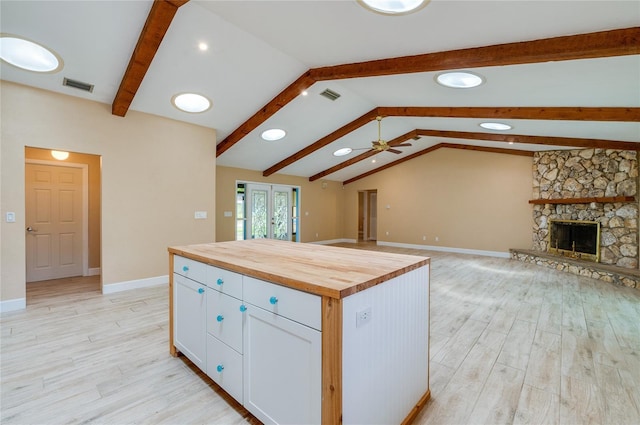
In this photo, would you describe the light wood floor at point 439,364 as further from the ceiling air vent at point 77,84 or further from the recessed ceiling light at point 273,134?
the recessed ceiling light at point 273,134

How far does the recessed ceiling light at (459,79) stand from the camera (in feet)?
10.7

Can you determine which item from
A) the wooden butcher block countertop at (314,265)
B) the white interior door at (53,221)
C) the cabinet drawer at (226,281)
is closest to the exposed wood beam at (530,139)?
the wooden butcher block countertop at (314,265)

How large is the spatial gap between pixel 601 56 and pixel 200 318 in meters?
3.68

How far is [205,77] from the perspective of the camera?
3.71 meters

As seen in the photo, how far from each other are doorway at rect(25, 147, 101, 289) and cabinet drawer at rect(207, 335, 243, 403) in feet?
16.3

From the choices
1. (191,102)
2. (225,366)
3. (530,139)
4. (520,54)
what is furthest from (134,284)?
(530,139)

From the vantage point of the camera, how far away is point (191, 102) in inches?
173

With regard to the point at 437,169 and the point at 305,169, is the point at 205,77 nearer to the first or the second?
the point at 305,169

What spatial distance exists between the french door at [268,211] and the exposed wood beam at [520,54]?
5032 millimetres

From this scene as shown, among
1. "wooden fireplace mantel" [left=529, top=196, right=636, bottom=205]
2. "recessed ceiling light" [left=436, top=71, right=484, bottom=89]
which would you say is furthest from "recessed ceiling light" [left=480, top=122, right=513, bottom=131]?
"wooden fireplace mantel" [left=529, top=196, right=636, bottom=205]

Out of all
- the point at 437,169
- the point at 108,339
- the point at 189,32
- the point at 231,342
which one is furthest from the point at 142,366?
the point at 437,169

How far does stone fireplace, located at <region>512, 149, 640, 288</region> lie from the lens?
5.34 meters

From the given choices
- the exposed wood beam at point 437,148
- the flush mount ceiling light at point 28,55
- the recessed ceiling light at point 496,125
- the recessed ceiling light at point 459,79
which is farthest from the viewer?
the exposed wood beam at point 437,148

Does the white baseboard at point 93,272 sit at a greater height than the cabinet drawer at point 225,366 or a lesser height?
lesser
